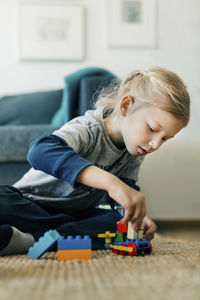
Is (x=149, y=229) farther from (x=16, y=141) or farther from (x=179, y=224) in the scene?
(x=179, y=224)

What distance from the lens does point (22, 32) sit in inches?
99.0

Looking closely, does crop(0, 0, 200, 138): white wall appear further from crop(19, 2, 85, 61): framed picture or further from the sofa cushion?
the sofa cushion

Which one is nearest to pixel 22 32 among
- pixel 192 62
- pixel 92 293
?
pixel 192 62

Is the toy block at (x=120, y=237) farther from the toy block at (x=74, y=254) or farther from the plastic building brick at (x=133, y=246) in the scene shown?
the toy block at (x=74, y=254)

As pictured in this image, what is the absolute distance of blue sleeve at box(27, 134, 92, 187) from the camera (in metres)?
0.80

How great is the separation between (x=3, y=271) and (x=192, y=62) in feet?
7.50

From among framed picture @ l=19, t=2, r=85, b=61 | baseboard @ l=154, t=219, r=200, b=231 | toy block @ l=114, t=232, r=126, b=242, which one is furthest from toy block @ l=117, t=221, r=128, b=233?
framed picture @ l=19, t=2, r=85, b=61

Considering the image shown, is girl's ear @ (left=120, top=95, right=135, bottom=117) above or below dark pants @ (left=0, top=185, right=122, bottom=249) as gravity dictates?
above

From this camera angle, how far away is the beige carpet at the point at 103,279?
47 cm

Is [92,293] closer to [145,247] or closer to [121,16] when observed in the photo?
[145,247]

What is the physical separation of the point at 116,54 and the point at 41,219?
1795 millimetres

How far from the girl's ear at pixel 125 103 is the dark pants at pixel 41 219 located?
0.93ft

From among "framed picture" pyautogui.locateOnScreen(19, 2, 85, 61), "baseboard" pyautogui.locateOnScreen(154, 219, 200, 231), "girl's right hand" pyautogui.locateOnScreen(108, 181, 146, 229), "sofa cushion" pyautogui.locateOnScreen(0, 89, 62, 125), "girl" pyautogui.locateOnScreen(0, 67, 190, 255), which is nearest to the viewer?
"girl's right hand" pyautogui.locateOnScreen(108, 181, 146, 229)

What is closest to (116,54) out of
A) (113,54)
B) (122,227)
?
(113,54)
